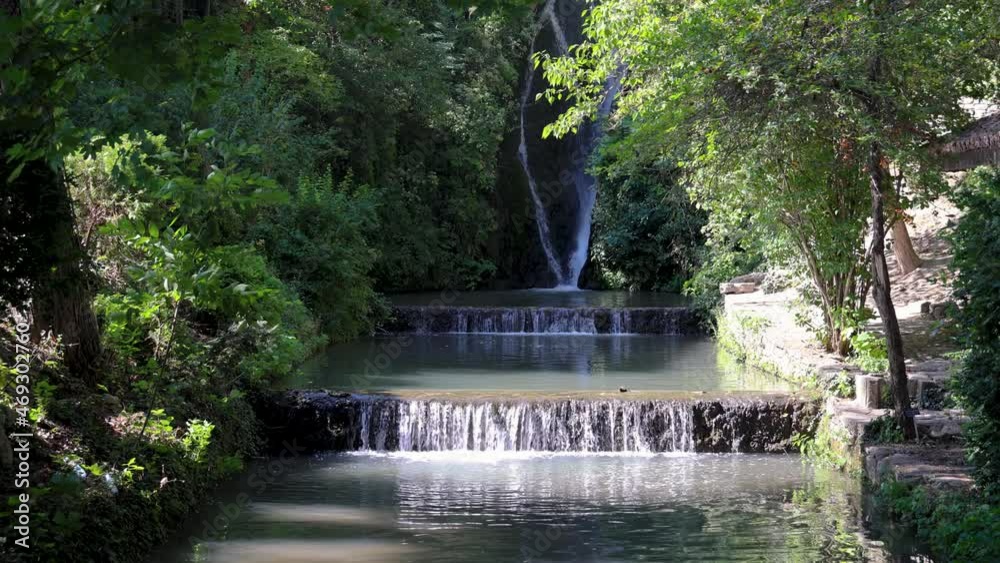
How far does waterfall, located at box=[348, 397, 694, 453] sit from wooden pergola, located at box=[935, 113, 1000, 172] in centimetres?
379

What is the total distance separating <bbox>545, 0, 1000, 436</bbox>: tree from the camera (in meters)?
10.2

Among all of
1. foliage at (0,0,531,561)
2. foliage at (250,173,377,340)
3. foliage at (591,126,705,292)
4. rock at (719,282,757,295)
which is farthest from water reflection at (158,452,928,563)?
foliage at (591,126,705,292)

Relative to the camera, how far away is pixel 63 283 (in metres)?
6.91

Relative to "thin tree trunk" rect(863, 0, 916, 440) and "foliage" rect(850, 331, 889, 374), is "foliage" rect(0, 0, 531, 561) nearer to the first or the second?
"thin tree trunk" rect(863, 0, 916, 440)

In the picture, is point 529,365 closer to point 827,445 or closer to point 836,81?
point 827,445

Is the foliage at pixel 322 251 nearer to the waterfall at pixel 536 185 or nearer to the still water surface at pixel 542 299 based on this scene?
the still water surface at pixel 542 299

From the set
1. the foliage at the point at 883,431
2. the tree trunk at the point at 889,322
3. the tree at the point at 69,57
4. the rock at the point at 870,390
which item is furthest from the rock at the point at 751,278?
the tree at the point at 69,57

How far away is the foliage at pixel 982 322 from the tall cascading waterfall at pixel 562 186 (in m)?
22.4

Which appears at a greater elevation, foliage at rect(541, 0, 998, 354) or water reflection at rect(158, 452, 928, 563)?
foliage at rect(541, 0, 998, 354)

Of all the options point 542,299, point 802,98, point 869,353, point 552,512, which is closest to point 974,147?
point 802,98

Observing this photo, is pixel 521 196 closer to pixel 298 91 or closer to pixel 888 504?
pixel 298 91

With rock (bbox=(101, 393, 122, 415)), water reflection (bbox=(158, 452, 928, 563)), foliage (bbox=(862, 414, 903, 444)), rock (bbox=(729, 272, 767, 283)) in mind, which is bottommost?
water reflection (bbox=(158, 452, 928, 563))

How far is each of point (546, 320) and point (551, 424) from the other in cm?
915

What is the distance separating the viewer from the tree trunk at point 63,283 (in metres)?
6.38
